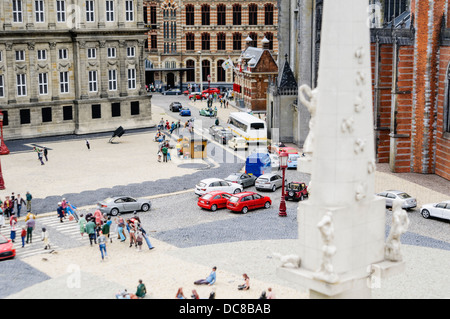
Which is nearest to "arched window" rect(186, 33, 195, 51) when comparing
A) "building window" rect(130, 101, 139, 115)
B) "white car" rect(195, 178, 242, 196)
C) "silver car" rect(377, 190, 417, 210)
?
"building window" rect(130, 101, 139, 115)

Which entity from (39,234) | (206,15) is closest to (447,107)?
(39,234)

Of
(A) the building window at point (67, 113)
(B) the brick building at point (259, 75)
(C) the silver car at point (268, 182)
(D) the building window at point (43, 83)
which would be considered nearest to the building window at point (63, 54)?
(D) the building window at point (43, 83)

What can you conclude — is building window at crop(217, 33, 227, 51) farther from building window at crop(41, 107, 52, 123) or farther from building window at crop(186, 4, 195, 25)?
building window at crop(41, 107, 52, 123)

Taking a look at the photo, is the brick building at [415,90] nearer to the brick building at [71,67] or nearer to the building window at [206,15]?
the brick building at [71,67]

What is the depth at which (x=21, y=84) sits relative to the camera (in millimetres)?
76938

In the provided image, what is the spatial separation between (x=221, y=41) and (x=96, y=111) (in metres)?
50.3

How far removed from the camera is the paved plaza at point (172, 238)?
33375 mm

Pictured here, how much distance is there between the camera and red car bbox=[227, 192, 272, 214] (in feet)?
158

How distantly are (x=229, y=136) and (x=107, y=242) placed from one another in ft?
114

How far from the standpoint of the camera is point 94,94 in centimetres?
8219

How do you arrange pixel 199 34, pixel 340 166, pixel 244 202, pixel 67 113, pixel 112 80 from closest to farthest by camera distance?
pixel 340 166 < pixel 244 202 < pixel 67 113 < pixel 112 80 < pixel 199 34

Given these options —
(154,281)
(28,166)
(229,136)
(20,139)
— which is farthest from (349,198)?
(20,139)

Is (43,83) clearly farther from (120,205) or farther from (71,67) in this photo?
(120,205)

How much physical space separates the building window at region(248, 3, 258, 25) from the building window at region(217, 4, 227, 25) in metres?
4.08
